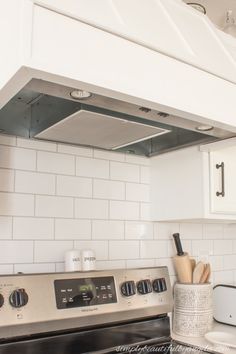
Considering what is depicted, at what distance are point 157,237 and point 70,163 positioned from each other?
22.6 inches

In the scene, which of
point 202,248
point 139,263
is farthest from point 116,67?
point 202,248

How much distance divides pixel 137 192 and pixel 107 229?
0.25 metres

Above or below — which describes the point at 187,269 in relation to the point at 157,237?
below

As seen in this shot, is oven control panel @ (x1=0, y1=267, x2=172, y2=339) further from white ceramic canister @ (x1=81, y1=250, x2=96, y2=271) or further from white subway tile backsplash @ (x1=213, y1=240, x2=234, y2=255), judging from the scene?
white subway tile backsplash @ (x1=213, y1=240, x2=234, y2=255)

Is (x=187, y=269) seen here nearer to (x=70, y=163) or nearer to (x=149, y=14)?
(x=70, y=163)

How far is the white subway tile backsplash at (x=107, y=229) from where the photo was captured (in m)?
1.66

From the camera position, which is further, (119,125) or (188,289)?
(188,289)

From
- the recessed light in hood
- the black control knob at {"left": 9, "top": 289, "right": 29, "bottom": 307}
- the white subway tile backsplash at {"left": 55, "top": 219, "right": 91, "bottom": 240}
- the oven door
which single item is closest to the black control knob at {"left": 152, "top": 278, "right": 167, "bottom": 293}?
the oven door

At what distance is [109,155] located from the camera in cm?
174

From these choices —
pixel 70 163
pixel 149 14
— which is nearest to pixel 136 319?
pixel 70 163

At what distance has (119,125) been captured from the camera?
1374mm

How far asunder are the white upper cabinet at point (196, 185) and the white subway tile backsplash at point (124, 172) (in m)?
0.11

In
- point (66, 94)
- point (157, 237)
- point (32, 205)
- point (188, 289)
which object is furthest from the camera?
point (157, 237)

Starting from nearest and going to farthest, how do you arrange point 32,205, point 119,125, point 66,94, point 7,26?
1. point 7,26
2. point 66,94
3. point 119,125
4. point 32,205
